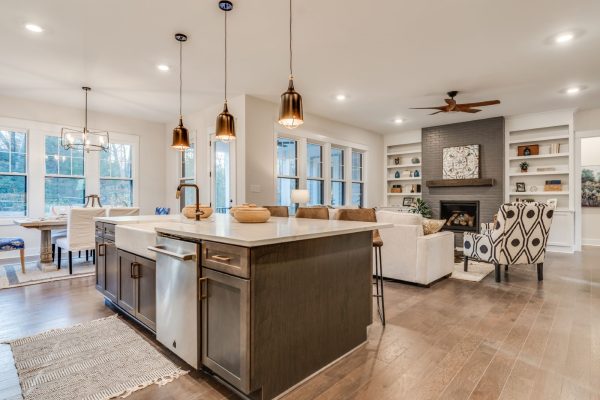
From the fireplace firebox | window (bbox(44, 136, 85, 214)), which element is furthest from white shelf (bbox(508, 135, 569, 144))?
window (bbox(44, 136, 85, 214))

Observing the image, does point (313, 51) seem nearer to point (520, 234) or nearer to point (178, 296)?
point (178, 296)

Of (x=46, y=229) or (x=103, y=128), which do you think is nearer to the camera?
(x=46, y=229)

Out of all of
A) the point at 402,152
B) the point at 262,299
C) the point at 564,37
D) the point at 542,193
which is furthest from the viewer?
the point at 402,152

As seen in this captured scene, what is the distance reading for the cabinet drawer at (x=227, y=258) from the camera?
63.3 inches

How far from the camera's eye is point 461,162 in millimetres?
7648

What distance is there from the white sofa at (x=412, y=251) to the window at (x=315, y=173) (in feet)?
10.5

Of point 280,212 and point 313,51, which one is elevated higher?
point 313,51

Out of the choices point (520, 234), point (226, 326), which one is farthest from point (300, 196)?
point (226, 326)

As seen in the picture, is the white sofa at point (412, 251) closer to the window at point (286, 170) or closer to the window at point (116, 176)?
the window at point (286, 170)

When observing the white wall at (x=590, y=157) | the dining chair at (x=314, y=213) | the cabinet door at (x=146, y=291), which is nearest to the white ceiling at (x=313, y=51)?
the white wall at (x=590, y=157)

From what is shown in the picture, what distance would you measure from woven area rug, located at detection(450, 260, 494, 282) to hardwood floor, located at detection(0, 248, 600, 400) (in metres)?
0.27

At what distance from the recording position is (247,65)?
14.3ft

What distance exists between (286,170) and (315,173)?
94 cm

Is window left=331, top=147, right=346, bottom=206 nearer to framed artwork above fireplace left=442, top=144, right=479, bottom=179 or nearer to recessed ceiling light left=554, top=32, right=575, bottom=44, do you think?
framed artwork above fireplace left=442, top=144, right=479, bottom=179
